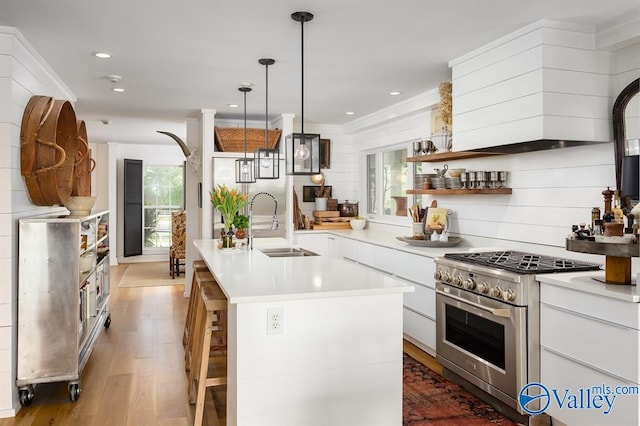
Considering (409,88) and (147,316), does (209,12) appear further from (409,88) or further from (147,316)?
(147,316)

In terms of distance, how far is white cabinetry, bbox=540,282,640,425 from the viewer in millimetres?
2328

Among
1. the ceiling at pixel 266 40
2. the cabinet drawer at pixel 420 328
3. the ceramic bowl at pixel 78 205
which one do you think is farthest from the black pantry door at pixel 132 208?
the cabinet drawer at pixel 420 328

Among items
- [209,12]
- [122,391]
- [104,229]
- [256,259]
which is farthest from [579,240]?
[104,229]

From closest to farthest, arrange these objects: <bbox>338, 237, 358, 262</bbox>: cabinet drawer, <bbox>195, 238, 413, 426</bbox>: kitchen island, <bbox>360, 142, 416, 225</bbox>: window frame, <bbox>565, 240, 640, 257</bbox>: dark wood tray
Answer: <bbox>195, 238, 413, 426</bbox>: kitchen island, <bbox>565, 240, 640, 257</bbox>: dark wood tray, <bbox>338, 237, 358, 262</bbox>: cabinet drawer, <bbox>360, 142, 416, 225</bbox>: window frame

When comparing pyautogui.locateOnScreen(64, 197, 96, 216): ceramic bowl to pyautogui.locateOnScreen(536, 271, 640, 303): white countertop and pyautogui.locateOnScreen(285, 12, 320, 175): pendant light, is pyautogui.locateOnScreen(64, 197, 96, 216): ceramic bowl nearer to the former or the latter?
pyautogui.locateOnScreen(285, 12, 320, 175): pendant light

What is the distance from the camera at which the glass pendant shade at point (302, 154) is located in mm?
2850

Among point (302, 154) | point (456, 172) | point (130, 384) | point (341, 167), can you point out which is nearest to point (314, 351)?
point (302, 154)

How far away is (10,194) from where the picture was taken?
3.11m

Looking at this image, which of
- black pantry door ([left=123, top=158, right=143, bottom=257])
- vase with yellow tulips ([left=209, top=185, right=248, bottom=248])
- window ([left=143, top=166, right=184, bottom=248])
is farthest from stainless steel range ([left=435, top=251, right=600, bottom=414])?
window ([left=143, top=166, right=184, bottom=248])

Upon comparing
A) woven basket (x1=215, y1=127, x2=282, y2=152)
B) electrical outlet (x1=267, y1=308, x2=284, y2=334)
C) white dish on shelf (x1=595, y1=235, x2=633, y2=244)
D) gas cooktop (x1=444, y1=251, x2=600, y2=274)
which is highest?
woven basket (x1=215, y1=127, x2=282, y2=152)

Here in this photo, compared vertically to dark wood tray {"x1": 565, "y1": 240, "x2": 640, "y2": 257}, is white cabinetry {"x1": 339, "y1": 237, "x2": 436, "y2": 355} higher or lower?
lower

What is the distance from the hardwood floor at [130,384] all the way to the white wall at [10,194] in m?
0.26

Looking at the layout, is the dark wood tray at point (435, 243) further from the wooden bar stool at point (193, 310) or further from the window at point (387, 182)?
the wooden bar stool at point (193, 310)

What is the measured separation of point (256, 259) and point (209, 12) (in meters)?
1.62
